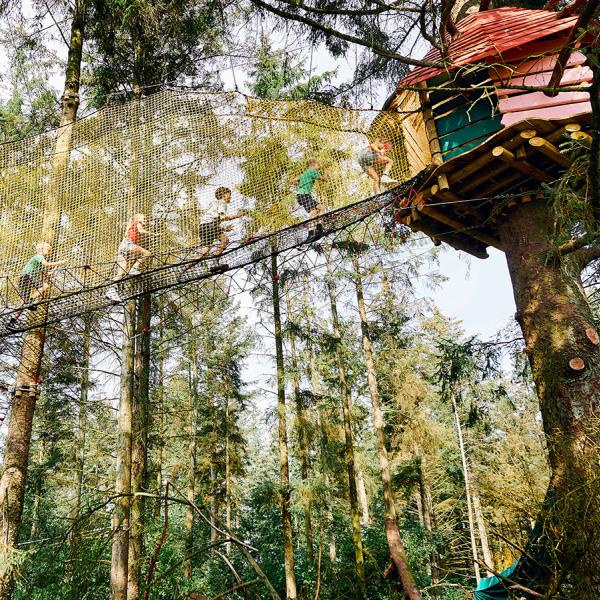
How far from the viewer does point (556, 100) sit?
3709 millimetres

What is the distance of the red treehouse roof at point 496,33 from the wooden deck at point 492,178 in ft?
2.07

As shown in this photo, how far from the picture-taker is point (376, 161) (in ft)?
13.6

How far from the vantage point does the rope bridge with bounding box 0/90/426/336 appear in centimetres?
401

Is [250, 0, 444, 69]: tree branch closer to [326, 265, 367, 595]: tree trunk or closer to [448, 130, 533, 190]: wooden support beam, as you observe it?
[448, 130, 533, 190]: wooden support beam

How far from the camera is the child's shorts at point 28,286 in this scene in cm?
415

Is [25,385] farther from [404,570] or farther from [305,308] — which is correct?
[305,308]

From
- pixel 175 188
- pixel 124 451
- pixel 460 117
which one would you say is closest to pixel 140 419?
pixel 124 451

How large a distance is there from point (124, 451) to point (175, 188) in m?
2.92

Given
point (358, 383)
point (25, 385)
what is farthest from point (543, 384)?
point (358, 383)

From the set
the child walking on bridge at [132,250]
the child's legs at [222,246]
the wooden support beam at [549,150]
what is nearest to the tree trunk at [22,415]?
the child walking on bridge at [132,250]

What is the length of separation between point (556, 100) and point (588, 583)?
319cm

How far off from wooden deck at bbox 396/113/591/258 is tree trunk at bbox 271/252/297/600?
4.06 meters

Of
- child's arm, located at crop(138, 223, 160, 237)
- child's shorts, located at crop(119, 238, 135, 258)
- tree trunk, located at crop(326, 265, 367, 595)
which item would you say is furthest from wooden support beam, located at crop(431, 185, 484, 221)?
tree trunk, located at crop(326, 265, 367, 595)

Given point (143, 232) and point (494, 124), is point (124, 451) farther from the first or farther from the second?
point (494, 124)
